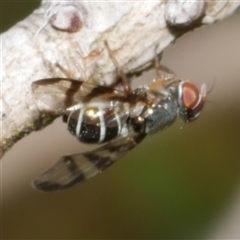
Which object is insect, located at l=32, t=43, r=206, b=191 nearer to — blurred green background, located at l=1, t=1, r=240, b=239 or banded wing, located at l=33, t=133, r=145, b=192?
banded wing, located at l=33, t=133, r=145, b=192

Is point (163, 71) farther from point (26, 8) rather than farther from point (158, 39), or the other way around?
point (26, 8)

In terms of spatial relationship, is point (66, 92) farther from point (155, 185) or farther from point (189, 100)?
point (155, 185)

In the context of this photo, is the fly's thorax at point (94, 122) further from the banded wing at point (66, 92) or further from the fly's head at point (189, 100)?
the fly's head at point (189, 100)

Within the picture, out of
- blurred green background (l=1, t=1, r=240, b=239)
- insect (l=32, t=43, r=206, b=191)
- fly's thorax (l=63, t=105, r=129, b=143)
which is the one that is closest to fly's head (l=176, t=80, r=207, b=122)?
insect (l=32, t=43, r=206, b=191)

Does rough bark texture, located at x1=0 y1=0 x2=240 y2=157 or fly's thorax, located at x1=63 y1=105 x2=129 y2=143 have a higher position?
rough bark texture, located at x1=0 y1=0 x2=240 y2=157

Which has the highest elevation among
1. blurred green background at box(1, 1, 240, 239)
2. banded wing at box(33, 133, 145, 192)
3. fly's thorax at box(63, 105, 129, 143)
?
fly's thorax at box(63, 105, 129, 143)

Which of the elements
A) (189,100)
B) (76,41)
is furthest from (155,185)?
(76,41)

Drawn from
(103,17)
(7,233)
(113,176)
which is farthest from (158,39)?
(7,233)
